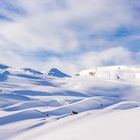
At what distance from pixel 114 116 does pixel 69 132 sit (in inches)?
75.0

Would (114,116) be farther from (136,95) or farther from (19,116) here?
(136,95)

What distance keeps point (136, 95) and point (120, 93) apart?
193 inches

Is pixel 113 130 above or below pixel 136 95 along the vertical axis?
below

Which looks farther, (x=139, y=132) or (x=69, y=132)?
(x=69, y=132)

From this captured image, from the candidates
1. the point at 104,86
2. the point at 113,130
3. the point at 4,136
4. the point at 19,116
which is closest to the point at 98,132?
the point at 113,130

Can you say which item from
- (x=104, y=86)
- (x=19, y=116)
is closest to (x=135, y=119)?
(x=19, y=116)

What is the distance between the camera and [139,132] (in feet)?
34.2

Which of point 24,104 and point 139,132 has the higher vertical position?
point 24,104

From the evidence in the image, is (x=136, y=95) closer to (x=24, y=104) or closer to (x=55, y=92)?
(x=55, y=92)

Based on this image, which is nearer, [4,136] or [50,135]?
[50,135]

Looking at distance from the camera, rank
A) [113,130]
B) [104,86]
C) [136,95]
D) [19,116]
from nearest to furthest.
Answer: [113,130] → [19,116] → [136,95] → [104,86]

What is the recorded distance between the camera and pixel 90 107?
5294 centimetres

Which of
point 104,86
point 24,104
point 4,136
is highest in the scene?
point 104,86

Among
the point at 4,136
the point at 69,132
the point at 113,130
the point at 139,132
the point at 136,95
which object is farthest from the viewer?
the point at 136,95
